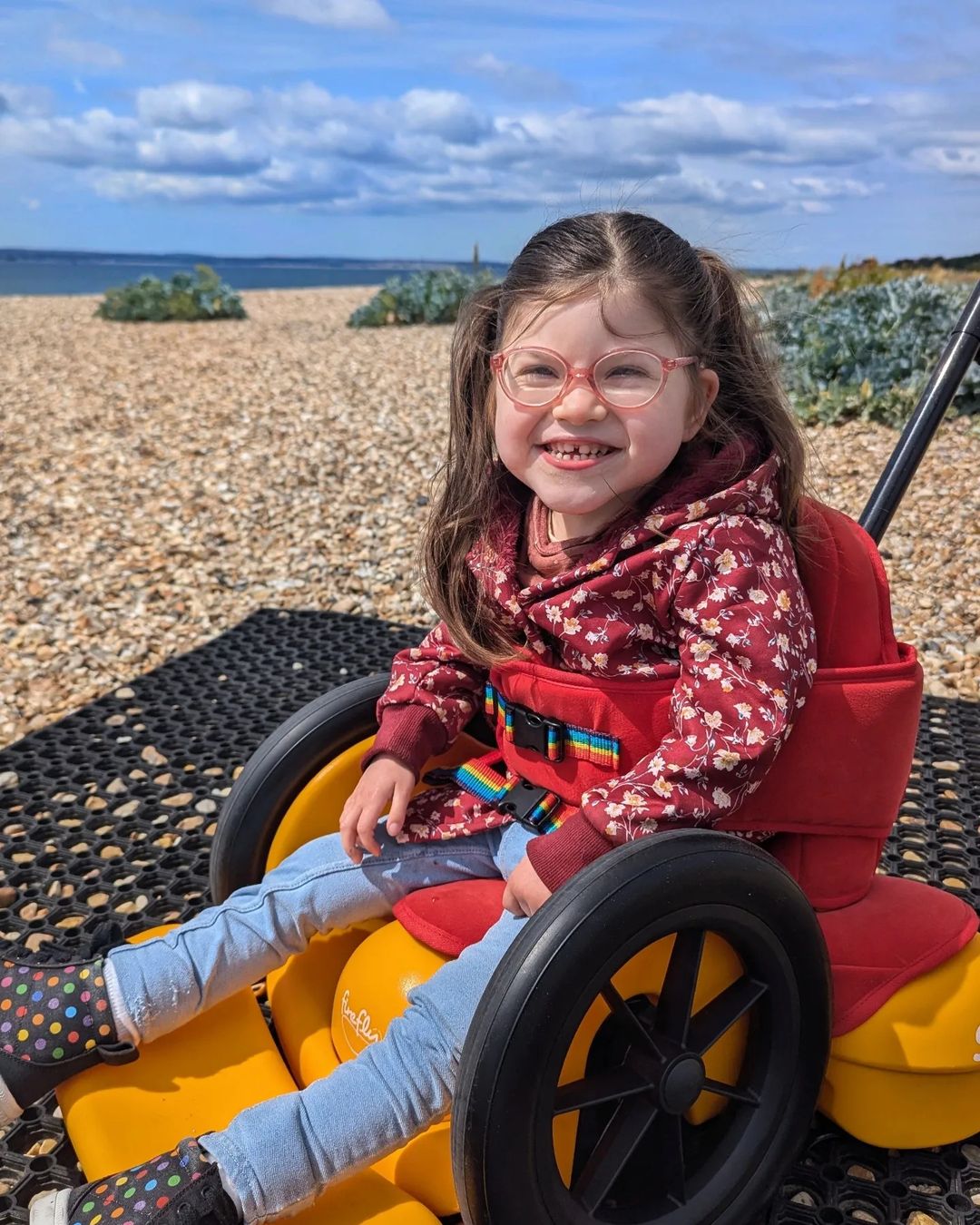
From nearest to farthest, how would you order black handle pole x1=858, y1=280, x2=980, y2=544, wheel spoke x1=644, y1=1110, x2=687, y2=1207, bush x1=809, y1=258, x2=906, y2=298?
wheel spoke x1=644, y1=1110, x2=687, y2=1207 → black handle pole x1=858, y1=280, x2=980, y2=544 → bush x1=809, y1=258, x2=906, y2=298

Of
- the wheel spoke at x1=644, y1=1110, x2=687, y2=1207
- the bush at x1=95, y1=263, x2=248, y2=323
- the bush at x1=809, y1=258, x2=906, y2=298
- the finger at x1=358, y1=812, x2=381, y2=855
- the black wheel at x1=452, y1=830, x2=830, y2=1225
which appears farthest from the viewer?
the bush at x1=95, y1=263, x2=248, y2=323

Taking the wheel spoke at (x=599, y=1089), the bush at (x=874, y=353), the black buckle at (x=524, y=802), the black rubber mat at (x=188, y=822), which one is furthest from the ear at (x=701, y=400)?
the bush at (x=874, y=353)

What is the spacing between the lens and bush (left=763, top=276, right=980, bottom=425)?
19.0ft

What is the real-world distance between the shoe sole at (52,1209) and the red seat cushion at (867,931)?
0.61 m

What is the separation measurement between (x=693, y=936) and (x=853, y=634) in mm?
542

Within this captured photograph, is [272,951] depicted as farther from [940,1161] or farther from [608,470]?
[940,1161]

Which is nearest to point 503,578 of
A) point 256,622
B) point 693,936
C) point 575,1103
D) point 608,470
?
point 608,470

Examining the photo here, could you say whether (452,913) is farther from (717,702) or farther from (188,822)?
(188,822)

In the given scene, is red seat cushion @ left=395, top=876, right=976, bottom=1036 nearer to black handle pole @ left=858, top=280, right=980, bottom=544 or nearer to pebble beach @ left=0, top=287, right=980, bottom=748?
black handle pole @ left=858, top=280, right=980, bottom=544

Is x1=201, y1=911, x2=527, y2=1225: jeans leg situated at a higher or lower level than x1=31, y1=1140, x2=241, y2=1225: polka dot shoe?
higher

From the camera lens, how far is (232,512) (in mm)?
5184

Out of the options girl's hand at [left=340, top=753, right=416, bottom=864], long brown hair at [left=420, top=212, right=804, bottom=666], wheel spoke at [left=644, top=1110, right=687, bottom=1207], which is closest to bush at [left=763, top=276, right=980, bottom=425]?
long brown hair at [left=420, top=212, right=804, bottom=666]

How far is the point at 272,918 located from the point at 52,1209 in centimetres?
51

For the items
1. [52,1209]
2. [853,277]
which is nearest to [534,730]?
[52,1209]
